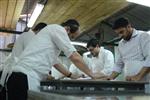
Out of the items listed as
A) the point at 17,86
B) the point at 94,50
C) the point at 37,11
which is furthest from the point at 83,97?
the point at 37,11

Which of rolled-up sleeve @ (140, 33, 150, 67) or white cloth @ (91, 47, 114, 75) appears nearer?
rolled-up sleeve @ (140, 33, 150, 67)

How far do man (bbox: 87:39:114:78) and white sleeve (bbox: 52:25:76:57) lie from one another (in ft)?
6.88

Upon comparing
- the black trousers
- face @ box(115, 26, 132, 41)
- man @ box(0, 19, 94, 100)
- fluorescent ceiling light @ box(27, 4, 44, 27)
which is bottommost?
the black trousers

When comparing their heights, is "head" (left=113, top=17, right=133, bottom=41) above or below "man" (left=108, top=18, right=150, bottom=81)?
above

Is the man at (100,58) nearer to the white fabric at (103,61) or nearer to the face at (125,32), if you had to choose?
the white fabric at (103,61)

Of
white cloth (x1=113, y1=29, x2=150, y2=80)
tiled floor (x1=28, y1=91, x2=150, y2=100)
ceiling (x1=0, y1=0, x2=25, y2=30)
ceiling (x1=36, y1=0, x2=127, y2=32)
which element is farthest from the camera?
ceiling (x1=0, y1=0, x2=25, y2=30)

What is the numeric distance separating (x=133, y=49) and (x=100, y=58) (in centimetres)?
145

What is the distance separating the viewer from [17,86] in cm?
236

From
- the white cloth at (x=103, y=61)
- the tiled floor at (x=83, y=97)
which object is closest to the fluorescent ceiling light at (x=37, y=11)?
the white cloth at (x=103, y=61)

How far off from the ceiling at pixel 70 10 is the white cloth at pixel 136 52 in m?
2.29

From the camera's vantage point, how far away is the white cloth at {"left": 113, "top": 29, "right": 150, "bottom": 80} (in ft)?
10.9

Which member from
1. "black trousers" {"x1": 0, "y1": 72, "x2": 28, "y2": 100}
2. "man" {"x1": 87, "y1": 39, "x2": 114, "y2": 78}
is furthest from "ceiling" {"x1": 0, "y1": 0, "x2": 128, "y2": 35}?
"black trousers" {"x1": 0, "y1": 72, "x2": 28, "y2": 100}

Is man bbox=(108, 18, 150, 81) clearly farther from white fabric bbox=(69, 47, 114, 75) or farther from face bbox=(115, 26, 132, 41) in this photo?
white fabric bbox=(69, 47, 114, 75)

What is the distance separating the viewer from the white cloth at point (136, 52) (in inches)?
131
